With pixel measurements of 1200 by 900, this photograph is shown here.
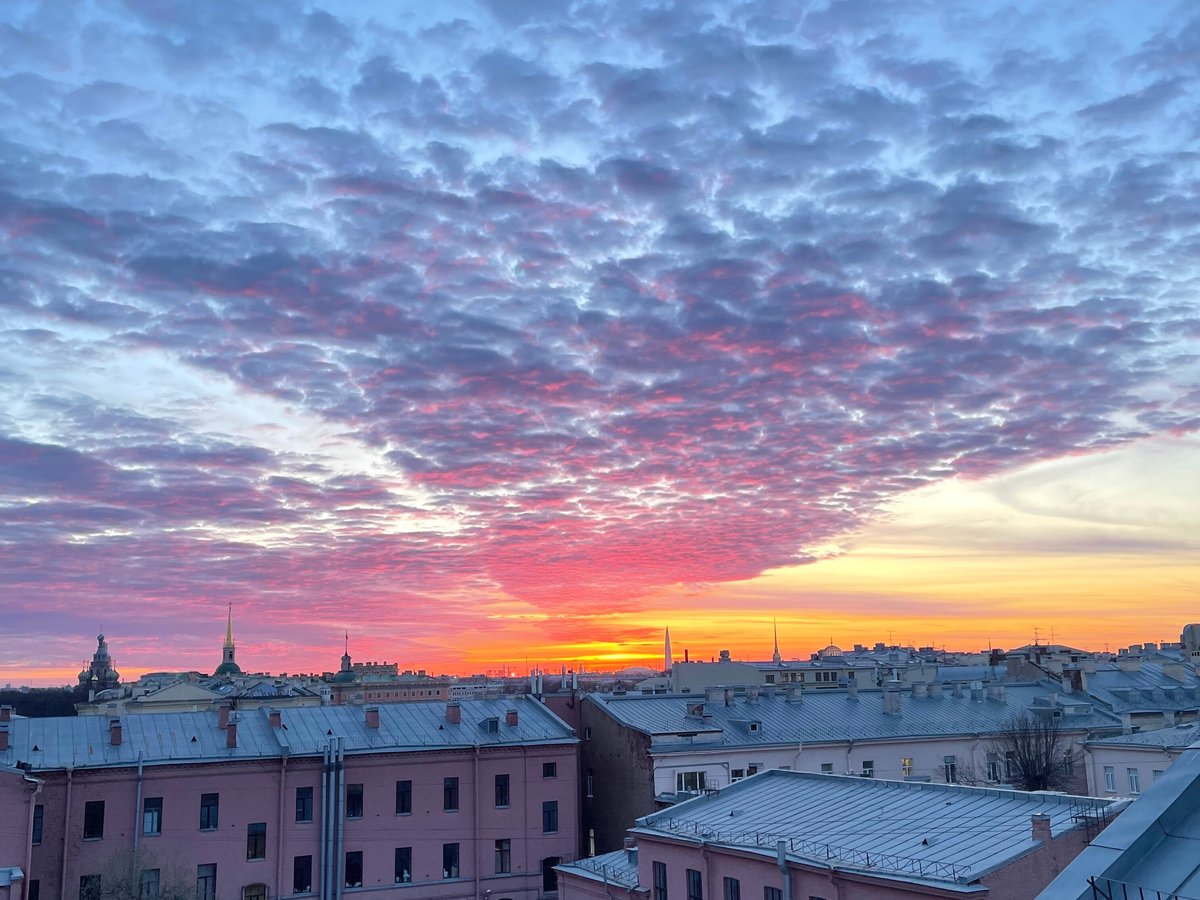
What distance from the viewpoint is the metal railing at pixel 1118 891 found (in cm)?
947

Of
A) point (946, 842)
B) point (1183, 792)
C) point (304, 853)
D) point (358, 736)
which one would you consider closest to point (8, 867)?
point (304, 853)

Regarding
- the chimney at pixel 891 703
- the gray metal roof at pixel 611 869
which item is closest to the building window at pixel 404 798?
the gray metal roof at pixel 611 869

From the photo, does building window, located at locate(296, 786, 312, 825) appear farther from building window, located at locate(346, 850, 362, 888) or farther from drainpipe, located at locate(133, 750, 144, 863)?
drainpipe, located at locate(133, 750, 144, 863)

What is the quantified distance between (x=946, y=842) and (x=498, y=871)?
32941mm

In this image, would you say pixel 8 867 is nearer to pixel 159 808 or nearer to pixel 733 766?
pixel 159 808

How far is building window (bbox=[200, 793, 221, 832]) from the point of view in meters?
47.7

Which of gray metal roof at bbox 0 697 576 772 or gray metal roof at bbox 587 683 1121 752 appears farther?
gray metal roof at bbox 587 683 1121 752

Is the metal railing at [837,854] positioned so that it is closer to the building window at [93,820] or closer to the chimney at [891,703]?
the building window at [93,820]

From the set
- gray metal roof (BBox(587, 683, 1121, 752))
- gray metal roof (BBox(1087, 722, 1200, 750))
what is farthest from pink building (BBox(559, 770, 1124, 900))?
gray metal roof (BBox(1087, 722, 1200, 750))

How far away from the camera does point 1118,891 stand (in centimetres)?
973

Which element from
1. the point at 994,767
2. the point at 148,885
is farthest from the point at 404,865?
the point at 994,767

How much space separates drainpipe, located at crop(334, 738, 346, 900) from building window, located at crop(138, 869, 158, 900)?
7902 mm

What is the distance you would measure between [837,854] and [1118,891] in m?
18.2

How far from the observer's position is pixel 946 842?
25625 mm
